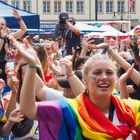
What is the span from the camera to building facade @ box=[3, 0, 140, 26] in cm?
7775

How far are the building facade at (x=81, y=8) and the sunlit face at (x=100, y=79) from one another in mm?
73433

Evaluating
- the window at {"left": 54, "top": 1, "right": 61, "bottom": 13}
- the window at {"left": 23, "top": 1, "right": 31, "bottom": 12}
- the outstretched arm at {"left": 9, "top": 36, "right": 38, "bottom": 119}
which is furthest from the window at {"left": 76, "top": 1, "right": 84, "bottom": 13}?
the outstretched arm at {"left": 9, "top": 36, "right": 38, "bottom": 119}

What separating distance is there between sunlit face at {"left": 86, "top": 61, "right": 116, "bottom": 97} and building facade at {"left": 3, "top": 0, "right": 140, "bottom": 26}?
2891 inches

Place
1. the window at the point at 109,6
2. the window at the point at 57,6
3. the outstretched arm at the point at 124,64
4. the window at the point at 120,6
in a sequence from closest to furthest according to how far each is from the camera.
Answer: the outstretched arm at the point at 124,64, the window at the point at 120,6, the window at the point at 57,6, the window at the point at 109,6

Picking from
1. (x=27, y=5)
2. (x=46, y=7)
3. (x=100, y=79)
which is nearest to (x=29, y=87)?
(x=100, y=79)

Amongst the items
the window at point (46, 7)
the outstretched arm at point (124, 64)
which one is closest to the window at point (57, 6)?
the window at point (46, 7)

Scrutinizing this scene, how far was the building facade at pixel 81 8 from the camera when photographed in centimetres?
7775

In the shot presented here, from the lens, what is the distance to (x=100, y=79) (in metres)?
4.08

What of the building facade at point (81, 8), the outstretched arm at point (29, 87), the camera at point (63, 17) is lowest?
the outstretched arm at point (29, 87)

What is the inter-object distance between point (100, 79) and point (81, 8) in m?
75.9

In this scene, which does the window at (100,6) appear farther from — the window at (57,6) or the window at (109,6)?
the window at (57,6)

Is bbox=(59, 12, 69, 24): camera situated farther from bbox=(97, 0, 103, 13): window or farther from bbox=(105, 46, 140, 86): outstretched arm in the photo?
bbox=(97, 0, 103, 13): window

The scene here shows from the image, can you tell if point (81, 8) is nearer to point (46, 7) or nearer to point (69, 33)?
point (46, 7)

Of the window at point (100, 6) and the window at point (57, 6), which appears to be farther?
the window at point (57, 6)
